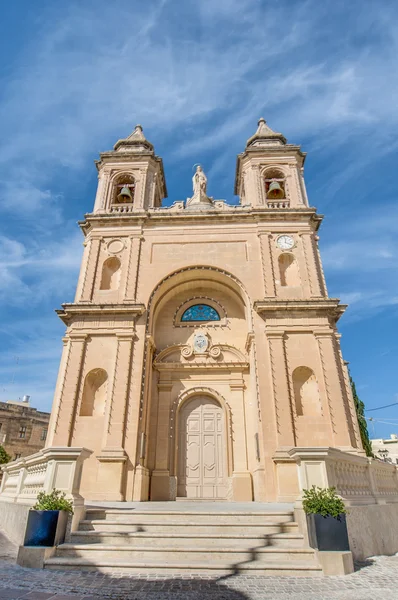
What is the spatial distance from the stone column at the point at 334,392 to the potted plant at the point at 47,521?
27.8ft

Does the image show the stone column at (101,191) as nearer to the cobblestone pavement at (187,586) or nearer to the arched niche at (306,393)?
the arched niche at (306,393)

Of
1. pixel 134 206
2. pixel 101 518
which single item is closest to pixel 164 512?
pixel 101 518

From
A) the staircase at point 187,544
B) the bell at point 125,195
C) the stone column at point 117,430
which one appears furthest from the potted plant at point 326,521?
the bell at point 125,195

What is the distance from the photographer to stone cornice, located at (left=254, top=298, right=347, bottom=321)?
13844 mm

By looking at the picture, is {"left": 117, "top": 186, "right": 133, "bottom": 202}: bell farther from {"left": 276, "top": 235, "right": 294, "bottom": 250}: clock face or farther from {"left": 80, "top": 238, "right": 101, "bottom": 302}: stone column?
{"left": 276, "top": 235, "right": 294, "bottom": 250}: clock face

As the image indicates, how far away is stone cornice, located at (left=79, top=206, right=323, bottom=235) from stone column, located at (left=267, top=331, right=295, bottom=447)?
19.0 ft

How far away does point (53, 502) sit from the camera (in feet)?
21.8

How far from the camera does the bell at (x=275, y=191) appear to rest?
18.0 m

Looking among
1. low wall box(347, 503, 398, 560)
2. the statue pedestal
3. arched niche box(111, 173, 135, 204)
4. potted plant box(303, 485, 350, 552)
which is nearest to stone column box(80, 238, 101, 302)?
arched niche box(111, 173, 135, 204)

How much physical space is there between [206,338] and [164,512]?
26.9 feet

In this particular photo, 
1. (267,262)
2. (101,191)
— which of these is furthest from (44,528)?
(101,191)

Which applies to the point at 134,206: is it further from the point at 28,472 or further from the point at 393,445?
the point at 393,445

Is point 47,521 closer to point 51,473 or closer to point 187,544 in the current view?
point 51,473

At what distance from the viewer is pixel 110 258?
16.1m
